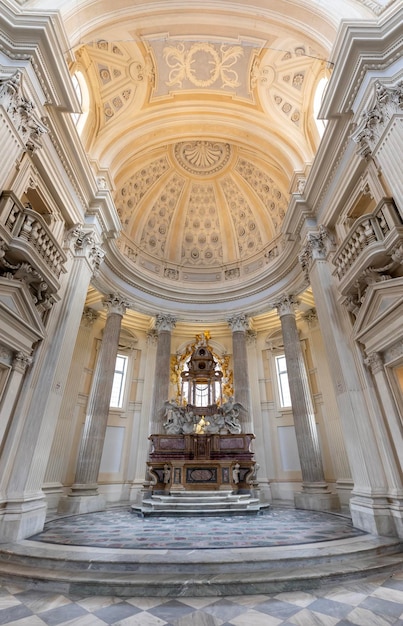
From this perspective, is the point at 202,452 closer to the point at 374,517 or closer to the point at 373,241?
the point at 374,517

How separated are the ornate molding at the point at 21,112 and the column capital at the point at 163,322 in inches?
351

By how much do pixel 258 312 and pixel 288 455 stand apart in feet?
21.3

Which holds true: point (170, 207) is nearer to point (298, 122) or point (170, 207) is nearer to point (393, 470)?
point (298, 122)

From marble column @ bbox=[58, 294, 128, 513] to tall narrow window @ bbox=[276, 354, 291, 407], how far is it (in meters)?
7.91

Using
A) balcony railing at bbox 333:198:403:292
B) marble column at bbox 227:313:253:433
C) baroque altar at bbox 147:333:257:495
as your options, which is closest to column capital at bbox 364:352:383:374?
balcony railing at bbox 333:198:403:292

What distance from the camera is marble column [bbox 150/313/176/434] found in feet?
40.7

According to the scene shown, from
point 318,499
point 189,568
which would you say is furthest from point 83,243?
point 318,499

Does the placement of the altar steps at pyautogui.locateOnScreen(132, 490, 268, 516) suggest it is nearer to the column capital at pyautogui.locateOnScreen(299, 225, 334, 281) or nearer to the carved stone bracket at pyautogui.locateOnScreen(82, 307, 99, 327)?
the column capital at pyautogui.locateOnScreen(299, 225, 334, 281)

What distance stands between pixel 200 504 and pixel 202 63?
1503 centimetres

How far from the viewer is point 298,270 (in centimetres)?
1229

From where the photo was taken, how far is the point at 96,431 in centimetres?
1052

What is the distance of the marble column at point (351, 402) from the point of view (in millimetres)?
5934

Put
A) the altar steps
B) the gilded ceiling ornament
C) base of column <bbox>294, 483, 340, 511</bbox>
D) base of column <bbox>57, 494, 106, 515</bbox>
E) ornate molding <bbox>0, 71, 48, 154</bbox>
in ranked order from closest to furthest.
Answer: ornate molding <bbox>0, 71, 48, 154</bbox> → the altar steps → base of column <bbox>57, 494, 106, 515</bbox> → base of column <bbox>294, 483, 340, 511</bbox> → the gilded ceiling ornament

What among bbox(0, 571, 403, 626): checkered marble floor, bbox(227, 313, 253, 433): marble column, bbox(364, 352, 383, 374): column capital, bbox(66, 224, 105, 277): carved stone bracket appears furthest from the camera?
bbox(227, 313, 253, 433): marble column
